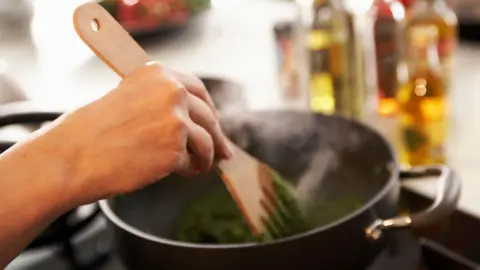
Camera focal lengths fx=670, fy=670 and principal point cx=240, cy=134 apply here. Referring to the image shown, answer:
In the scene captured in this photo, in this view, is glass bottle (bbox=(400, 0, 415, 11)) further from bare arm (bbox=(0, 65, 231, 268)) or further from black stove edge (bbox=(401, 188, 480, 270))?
bare arm (bbox=(0, 65, 231, 268))

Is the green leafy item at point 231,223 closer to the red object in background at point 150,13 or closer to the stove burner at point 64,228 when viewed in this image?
the stove burner at point 64,228

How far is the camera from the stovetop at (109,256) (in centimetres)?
71

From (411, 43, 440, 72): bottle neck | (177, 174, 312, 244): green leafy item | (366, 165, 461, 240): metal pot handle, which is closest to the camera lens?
(366, 165, 461, 240): metal pot handle

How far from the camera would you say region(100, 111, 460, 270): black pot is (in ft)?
1.88

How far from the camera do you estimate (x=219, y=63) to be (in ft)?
4.66

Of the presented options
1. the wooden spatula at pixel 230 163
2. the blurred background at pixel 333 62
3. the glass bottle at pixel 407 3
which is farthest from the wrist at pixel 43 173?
the glass bottle at pixel 407 3

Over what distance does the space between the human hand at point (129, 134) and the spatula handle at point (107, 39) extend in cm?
5

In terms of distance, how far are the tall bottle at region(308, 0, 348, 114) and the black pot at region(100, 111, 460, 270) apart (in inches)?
7.0

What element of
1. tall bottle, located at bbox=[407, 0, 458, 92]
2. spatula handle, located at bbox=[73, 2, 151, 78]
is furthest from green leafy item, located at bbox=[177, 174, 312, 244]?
tall bottle, located at bbox=[407, 0, 458, 92]

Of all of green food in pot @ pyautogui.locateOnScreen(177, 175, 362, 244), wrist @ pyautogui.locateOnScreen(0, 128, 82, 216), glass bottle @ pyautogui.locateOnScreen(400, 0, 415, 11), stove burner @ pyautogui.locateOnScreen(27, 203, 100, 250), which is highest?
glass bottle @ pyautogui.locateOnScreen(400, 0, 415, 11)

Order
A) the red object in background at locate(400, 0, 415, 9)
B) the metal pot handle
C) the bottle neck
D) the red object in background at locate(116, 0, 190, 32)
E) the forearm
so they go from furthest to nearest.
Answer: the red object in background at locate(116, 0, 190, 32), the red object in background at locate(400, 0, 415, 9), the bottle neck, the metal pot handle, the forearm

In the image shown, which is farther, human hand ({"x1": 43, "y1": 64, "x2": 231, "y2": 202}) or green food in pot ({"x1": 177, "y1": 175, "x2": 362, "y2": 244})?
green food in pot ({"x1": 177, "y1": 175, "x2": 362, "y2": 244})

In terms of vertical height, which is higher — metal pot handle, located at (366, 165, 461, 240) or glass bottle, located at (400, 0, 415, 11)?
glass bottle, located at (400, 0, 415, 11)

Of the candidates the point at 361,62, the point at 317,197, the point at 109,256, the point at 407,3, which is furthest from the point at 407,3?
the point at 109,256
